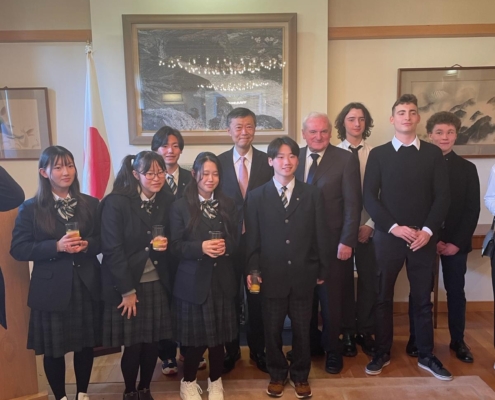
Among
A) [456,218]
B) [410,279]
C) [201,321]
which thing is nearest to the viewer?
[201,321]

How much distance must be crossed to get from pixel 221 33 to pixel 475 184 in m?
2.19

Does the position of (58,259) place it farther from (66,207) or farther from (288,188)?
(288,188)

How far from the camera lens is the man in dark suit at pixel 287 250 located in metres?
2.06

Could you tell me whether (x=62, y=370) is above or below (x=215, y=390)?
above

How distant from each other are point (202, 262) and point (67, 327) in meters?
0.72

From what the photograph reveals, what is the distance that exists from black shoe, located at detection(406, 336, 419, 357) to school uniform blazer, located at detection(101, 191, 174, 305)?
5.90ft

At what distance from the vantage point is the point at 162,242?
5.90ft

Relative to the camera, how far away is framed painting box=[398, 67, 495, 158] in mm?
3268

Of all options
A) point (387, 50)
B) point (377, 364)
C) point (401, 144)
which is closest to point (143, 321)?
point (377, 364)

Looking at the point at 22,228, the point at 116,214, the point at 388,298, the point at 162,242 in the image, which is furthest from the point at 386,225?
the point at 22,228

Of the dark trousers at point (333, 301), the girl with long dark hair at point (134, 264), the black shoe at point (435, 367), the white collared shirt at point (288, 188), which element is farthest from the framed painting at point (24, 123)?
the black shoe at point (435, 367)

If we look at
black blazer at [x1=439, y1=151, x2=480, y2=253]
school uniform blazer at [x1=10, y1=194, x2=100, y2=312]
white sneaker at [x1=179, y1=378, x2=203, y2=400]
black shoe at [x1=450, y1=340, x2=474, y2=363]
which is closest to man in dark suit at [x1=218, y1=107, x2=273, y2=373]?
white sneaker at [x1=179, y1=378, x2=203, y2=400]

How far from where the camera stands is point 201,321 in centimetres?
199

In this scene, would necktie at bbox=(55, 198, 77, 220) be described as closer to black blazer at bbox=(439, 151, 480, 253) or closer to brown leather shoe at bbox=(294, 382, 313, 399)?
brown leather shoe at bbox=(294, 382, 313, 399)
